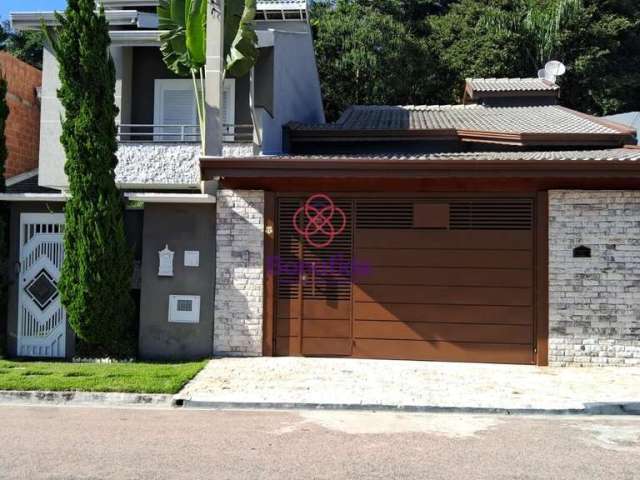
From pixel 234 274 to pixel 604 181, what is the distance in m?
5.86

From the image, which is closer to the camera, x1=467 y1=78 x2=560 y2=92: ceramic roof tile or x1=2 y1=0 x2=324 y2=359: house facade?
x1=2 y1=0 x2=324 y2=359: house facade

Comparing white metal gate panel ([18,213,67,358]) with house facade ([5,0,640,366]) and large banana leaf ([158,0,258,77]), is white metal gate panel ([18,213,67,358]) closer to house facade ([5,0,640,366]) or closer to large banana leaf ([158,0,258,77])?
house facade ([5,0,640,366])

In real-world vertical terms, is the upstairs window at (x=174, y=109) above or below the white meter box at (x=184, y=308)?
above

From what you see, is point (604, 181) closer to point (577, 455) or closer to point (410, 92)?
point (577, 455)

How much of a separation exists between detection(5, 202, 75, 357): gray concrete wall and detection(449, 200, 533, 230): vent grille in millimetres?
6444

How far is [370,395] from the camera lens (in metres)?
8.02

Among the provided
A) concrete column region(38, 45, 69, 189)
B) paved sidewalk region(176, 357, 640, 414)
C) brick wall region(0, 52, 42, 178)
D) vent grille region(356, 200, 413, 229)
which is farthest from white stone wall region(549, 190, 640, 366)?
brick wall region(0, 52, 42, 178)

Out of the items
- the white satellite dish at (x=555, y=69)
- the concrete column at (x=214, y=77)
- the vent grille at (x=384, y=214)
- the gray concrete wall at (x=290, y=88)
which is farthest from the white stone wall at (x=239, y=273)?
the white satellite dish at (x=555, y=69)

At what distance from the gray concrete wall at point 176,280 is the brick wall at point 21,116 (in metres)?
7.44

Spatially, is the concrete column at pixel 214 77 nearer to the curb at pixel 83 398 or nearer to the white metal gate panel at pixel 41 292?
the white metal gate panel at pixel 41 292

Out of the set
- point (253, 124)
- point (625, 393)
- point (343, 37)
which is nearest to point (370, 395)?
point (625, 393)

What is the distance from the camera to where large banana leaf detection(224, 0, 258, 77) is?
38.3 feet

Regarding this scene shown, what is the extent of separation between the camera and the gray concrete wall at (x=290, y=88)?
13883 mm

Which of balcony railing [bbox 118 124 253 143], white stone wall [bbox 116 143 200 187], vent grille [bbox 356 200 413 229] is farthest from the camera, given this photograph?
balcony railing [bbox 118 124 253 143]
